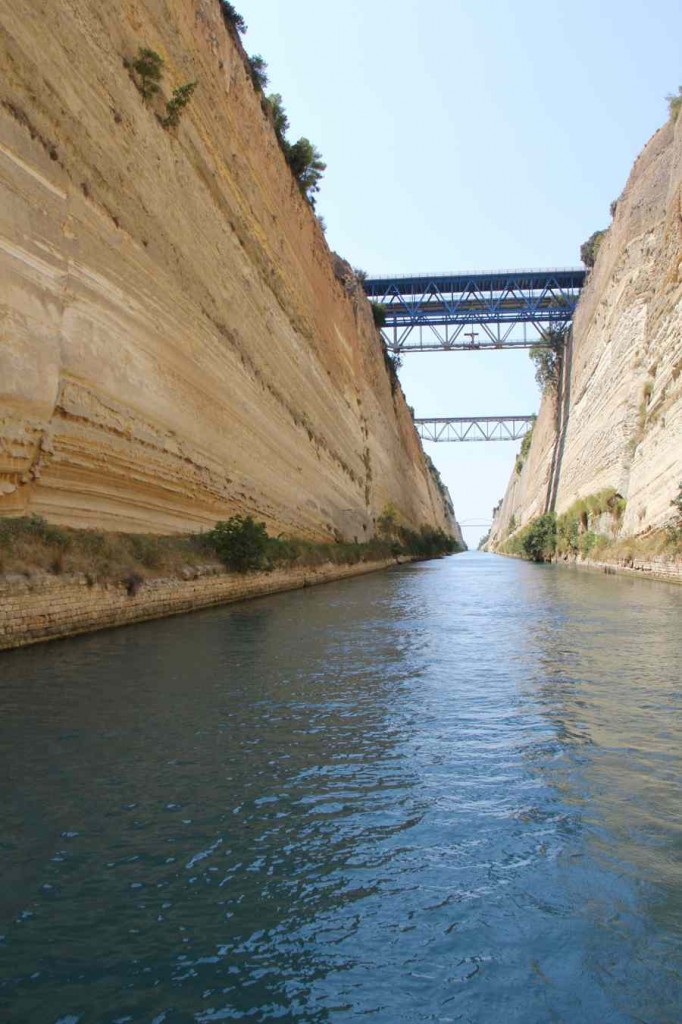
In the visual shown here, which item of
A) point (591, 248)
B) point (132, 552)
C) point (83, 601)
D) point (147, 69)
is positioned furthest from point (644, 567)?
point (591, 248)

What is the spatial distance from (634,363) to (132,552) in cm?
2456

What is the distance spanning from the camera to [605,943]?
2.65m

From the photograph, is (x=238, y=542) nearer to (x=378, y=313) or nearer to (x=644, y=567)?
(x=644, y=567)

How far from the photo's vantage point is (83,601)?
10188mm

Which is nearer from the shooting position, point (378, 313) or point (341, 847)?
point (341, 847)

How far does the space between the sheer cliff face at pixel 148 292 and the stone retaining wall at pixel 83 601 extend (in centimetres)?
146

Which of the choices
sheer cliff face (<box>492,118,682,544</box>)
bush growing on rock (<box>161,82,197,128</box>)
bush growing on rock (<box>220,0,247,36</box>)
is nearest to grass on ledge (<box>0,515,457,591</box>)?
bush growing on rock (<box>161,82,197,128</box>)

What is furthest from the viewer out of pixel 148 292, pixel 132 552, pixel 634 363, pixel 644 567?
pixel 634 363

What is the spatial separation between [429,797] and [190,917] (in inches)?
63.4

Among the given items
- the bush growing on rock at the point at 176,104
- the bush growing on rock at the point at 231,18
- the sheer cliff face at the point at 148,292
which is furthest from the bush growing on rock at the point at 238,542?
the bush growing on rock at the point at 231,18

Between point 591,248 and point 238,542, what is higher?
point 591,248

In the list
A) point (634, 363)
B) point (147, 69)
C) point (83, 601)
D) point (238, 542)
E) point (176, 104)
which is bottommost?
point (83, 601)

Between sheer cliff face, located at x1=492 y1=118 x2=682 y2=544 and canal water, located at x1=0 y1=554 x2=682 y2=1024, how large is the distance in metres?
16.8

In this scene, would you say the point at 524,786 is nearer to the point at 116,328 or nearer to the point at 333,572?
the point at 116,328
